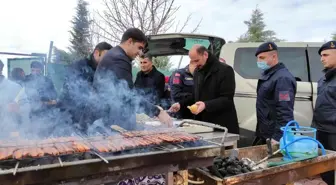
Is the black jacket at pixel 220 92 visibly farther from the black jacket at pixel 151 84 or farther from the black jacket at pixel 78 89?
the black jacket at pixel 78 89

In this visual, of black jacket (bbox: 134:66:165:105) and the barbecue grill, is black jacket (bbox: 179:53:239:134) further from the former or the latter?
the barbecue grill

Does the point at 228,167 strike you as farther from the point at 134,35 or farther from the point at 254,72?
the point at 254,72

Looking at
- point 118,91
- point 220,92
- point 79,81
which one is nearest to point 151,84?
point 79,81

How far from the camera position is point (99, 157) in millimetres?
1663

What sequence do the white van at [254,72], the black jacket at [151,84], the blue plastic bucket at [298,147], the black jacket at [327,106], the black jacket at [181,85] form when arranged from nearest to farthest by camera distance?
1. the blue plastic bucket at [298,147]
2. the black jacket at [327,106]
3. the white van at [254,72]
4. the black jacket at [181,85]
5. the black jacket at [151,84]

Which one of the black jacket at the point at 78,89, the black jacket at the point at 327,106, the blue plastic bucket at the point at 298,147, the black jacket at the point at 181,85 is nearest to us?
the blue plastic bucket at the point at 298,147

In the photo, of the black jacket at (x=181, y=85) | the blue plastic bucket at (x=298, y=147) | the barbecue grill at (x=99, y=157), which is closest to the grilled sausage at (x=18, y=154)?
the barbecue grill at (x=99, y=157)

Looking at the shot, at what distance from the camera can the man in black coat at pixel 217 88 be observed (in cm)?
354

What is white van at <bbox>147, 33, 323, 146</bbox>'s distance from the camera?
3.91 metres

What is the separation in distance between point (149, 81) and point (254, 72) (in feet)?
5.89

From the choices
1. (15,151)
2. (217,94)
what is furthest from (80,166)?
(217,94)

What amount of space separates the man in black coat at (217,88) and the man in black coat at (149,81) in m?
1.28

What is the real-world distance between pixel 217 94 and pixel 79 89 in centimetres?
187

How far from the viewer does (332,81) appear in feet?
10.3
